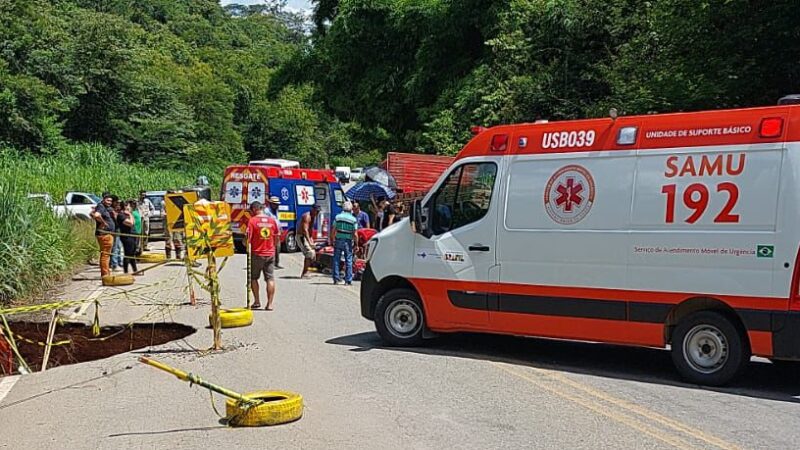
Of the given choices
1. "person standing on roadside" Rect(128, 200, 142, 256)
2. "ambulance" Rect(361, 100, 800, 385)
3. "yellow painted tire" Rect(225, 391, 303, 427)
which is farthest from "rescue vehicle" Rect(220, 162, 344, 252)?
"yellow painted tire" Rect(225, 391, 303, 427)

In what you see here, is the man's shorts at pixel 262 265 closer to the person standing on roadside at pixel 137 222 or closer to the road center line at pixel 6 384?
the road center line at pixel 6 384

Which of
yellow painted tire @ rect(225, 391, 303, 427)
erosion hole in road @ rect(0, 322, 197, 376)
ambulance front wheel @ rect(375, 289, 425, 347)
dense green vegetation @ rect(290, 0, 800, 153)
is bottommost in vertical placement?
erosion hole in road @ rect(0, 322, 197, 376)

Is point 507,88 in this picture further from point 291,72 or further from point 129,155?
point 129,155

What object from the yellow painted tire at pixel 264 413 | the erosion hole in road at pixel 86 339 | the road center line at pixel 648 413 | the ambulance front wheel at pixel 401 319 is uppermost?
the ambulance front wheel at pixel 401 319

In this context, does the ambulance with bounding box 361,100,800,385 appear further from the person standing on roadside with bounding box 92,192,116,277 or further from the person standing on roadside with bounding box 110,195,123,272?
the person standing on roadside with bounding box 110,195,123,272

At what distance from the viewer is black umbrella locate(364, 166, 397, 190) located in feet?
86.0

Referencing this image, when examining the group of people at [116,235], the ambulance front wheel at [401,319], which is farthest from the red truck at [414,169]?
the ambulance front wheel at [401,319]

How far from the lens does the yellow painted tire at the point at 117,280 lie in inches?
714

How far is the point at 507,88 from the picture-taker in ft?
79.5

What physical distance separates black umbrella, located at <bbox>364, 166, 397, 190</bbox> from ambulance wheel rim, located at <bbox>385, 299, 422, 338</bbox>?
14.9m

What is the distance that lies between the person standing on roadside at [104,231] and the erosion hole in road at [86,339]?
5844mm

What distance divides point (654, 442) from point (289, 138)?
8465 centimetres

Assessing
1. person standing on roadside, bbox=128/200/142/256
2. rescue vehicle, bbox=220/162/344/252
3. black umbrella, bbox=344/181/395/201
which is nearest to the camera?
person standing on roadside, bbox=128/200/142/256

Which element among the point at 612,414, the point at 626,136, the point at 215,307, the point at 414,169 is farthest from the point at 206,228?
the point at 414,169
